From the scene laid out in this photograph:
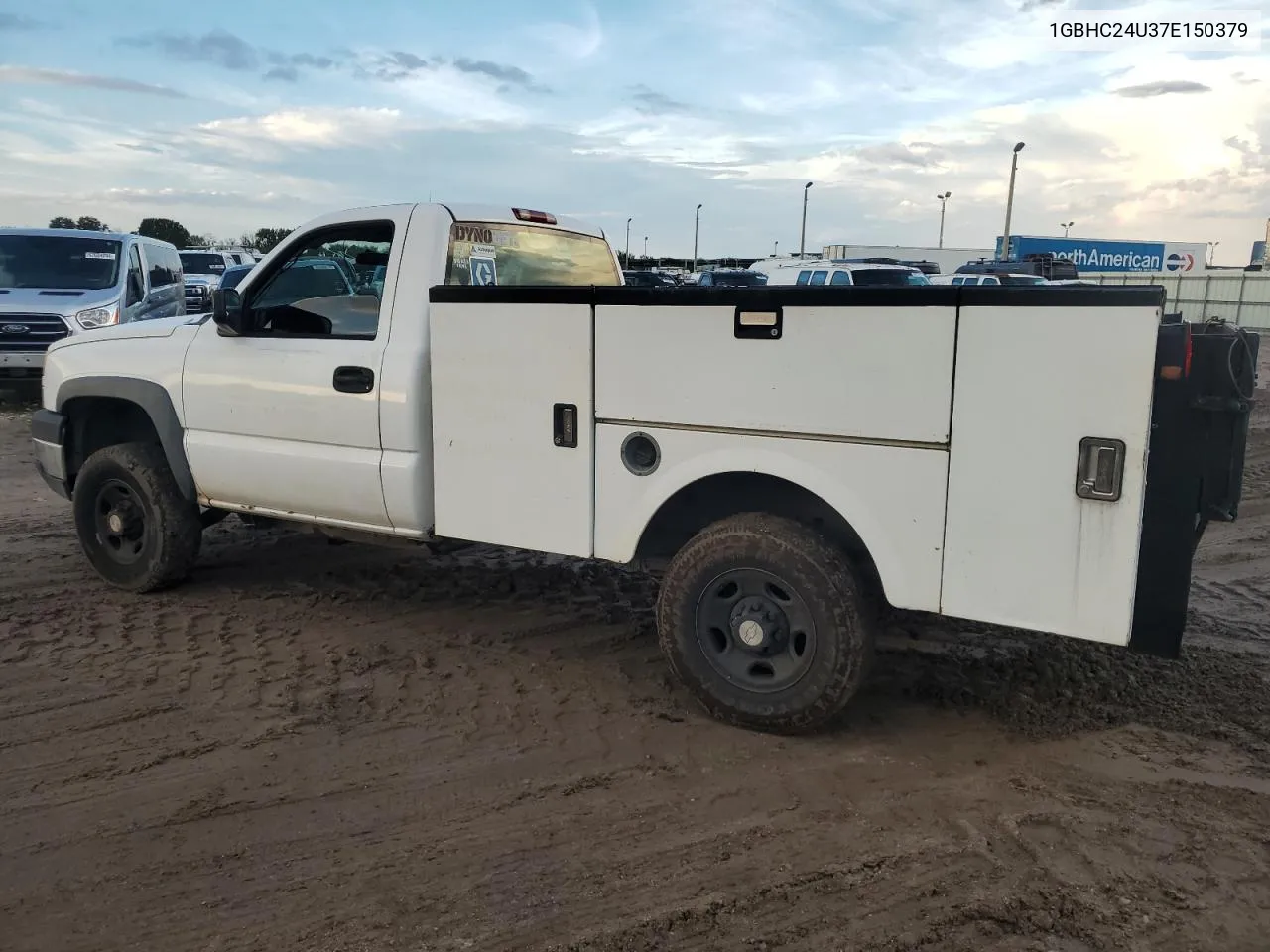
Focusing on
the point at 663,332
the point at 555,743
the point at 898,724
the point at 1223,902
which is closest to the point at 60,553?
the point at 555,743

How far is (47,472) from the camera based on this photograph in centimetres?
622

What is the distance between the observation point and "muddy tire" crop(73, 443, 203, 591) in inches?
226

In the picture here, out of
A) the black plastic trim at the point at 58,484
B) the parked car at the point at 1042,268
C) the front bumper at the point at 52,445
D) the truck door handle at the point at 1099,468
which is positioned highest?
the parked car at the point at 1042,268

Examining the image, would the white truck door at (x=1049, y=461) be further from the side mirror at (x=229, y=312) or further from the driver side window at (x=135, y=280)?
the driver side window at (x=135, y=280)

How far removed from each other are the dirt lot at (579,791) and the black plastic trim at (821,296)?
5.71 ft

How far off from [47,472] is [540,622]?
10.7ft

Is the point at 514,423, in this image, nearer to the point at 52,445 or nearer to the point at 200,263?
the point at 52,445

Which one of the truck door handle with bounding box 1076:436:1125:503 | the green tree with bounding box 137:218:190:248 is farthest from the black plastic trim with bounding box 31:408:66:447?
the green tree with bounding box 137:218:190:248

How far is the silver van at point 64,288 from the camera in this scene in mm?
12570

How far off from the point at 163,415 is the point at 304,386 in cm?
111

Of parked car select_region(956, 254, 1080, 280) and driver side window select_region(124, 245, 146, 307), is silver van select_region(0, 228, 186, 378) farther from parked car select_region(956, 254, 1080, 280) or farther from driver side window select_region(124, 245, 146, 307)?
parked car select_region(956, 254, 1080, 280)

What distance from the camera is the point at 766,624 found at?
407 centimetres

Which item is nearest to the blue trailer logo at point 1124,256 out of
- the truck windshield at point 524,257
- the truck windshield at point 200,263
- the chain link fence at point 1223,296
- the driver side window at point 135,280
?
the chain link fence at point 1223,296

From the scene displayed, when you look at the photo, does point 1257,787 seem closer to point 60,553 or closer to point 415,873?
point 415,873
